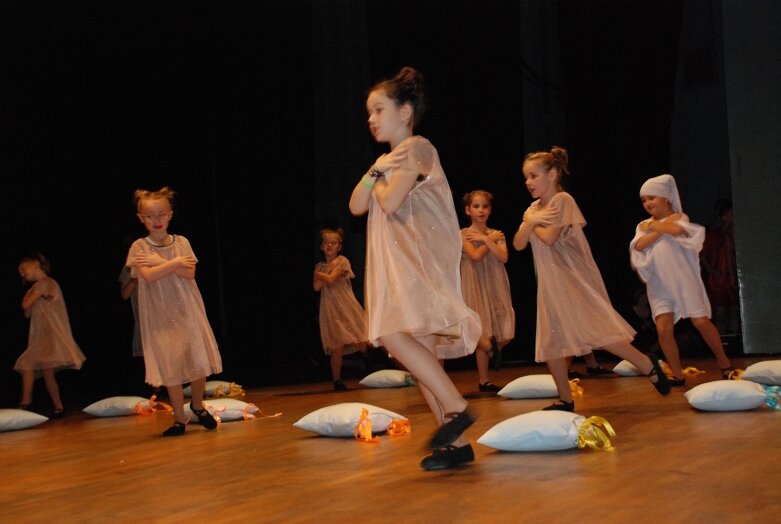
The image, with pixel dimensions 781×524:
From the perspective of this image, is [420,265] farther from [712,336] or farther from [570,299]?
[712,336]

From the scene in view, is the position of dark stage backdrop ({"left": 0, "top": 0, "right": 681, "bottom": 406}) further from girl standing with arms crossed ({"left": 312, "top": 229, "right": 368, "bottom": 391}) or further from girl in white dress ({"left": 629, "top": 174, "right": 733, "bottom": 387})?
girl in white dress ({"left": 629, "top": 174, "right": 733, "bottom": 387})

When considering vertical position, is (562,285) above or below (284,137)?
below

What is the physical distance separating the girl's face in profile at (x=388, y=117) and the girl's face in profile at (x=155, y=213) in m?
1.90

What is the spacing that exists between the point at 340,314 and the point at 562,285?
329 cm

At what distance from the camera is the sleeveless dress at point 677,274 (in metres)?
5.54

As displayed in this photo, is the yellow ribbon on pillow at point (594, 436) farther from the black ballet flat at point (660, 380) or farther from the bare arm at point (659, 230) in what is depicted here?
the bare arm at point (659, 230)

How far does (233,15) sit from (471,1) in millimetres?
2326

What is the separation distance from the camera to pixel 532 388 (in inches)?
208

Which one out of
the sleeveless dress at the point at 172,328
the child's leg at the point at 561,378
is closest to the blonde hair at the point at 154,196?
the sleeveless dress at the point at 172,328

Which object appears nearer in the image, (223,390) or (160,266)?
(160,266)

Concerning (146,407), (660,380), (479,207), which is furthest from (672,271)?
(146,407)

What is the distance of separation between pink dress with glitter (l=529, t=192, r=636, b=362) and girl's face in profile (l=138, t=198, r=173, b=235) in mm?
1882

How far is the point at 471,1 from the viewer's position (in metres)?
9.19

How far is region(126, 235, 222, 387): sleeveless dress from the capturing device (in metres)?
4.69
